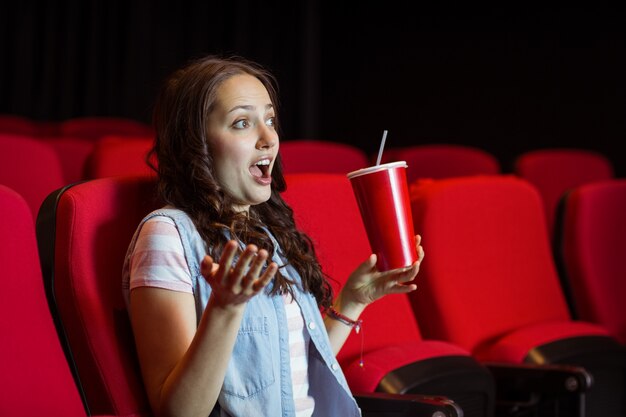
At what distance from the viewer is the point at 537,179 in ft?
12.0

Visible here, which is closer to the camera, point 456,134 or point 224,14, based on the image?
point 456,134

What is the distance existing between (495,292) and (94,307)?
1.03 meters

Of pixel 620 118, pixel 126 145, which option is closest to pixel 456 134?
pixel 620 118

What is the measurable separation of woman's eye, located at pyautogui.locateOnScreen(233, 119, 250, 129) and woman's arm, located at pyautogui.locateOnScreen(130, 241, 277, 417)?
0.90 ft

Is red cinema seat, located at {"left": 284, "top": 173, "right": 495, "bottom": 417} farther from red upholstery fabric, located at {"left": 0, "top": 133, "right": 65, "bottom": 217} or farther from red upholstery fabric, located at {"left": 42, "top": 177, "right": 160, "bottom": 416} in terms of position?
red upholstery fabric, located at {"left": 0, "top": 133, "right": 65, "bottom": 217}

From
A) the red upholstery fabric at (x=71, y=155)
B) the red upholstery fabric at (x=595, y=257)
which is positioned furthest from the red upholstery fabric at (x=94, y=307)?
the red upholstery fabric at (x=71, y=155)

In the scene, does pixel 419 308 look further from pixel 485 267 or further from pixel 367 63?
pixel 367 63

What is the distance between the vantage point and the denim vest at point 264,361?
4.25 ft

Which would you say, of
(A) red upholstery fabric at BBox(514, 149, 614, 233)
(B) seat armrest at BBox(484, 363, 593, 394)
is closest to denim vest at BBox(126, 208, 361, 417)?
(B) seat armrest at BBox(484, 363, 593, 394)

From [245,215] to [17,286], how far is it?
36 centimetres

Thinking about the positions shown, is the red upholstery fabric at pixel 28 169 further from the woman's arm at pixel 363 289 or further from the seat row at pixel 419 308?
the woman's arm at pixel 363 289

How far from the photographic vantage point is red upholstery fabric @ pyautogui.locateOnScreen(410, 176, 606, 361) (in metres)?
1.98

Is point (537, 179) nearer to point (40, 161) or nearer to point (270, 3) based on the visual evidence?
point (40, 161)

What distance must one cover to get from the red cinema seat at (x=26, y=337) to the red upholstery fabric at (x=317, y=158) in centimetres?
169
